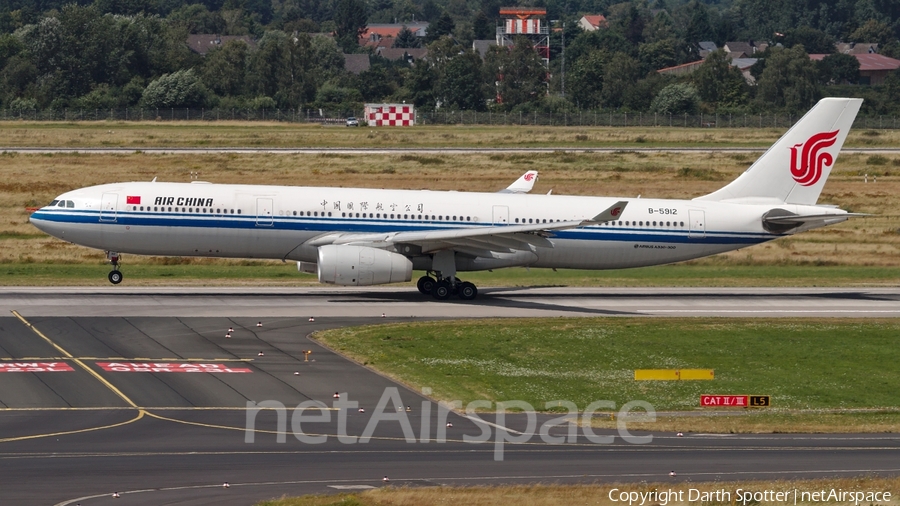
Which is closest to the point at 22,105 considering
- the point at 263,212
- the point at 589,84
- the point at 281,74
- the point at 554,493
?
the point at 281,74

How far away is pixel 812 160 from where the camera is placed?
51.0 metres

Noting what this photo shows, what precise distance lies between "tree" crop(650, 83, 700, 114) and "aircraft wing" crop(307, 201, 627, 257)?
113210 millimetres

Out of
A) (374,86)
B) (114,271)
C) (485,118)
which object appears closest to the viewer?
(114,271)

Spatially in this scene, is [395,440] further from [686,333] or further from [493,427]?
[686,333]

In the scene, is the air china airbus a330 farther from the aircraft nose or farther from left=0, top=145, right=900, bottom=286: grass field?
left=0, top=145, right=900, bottom=286: grass field

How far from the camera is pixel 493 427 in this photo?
28938 millimetres

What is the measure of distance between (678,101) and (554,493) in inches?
5478

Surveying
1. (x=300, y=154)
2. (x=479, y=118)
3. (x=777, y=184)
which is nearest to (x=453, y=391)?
(x=777, y=184)

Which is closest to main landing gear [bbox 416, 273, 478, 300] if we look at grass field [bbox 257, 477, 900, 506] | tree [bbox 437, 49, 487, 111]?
grass field [bbox 257, 477, 900, 506]

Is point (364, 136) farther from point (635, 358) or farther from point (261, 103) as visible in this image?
point (635, 358)

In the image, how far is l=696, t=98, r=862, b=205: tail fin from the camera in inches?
2004

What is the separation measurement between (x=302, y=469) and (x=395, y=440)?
3.22m

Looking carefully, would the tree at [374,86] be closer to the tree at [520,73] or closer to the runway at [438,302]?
the tree at [520,73]

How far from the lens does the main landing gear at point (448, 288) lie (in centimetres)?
4906
